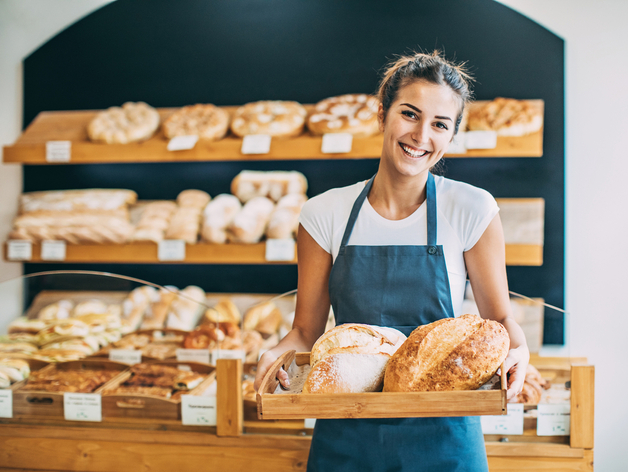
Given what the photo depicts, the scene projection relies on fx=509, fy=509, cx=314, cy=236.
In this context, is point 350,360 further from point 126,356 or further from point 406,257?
point 126,356

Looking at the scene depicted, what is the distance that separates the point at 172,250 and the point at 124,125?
719mm

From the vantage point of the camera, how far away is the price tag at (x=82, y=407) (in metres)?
1.75

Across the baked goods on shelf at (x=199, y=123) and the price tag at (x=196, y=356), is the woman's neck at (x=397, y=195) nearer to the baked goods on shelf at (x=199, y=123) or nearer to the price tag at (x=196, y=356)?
the price tag at (x=196, y=356)

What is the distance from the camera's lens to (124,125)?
2.62 metres

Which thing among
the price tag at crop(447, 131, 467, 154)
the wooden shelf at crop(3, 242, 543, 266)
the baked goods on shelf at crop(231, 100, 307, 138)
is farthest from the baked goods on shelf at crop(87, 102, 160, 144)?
the price tag at crop(447, 131, 467, 154)

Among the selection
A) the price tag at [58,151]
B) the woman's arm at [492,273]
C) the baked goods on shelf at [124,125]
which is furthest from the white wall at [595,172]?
the price tag at [58,151]

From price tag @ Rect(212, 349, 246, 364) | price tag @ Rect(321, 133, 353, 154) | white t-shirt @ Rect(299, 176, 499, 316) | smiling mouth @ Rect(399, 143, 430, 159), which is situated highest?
price tag @ Rect(321, 133, 353, 154)

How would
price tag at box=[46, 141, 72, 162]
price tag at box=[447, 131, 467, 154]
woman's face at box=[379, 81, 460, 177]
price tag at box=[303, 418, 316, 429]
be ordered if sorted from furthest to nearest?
1. price tag at box=[46, 141, 72, 162]
2. price tag at box=[447, 131, 467, 154]
3. price tag at box=[303, 418, 316, 429]
4. woman's face at box=[379, 81, 460, 177]

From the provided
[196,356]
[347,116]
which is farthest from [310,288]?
[347,116]

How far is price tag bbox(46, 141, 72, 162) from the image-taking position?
258 centimetres

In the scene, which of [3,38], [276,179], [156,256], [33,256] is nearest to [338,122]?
[276,179]

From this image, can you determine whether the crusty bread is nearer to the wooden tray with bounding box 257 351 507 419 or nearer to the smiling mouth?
the wooden tray with bounding box 257 351 507 419

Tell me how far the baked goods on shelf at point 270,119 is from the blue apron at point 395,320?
1289 millimetres

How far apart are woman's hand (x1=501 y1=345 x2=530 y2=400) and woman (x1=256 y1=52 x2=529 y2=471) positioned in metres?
0.04
